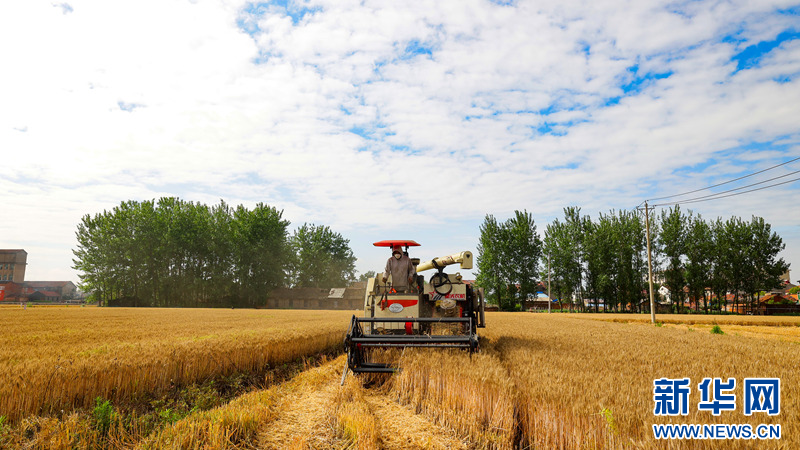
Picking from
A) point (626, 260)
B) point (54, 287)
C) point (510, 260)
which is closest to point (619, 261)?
point (626, 260)

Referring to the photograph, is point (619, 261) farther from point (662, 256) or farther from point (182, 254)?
point (182, 254)

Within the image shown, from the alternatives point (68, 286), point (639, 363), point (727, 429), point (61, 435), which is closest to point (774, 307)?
point (639, 363)

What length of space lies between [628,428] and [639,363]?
3855mm

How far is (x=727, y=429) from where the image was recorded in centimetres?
330

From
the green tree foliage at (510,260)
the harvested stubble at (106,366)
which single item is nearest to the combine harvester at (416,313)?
the harvested stubble at (106,366)

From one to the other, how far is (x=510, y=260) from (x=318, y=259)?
4415cm

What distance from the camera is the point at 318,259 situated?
91.6 meters

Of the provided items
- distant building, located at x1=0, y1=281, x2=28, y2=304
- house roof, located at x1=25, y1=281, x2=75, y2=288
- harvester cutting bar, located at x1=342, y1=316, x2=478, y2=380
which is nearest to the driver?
harvester cutting bar, located at x1=342, y1=316, x2=478, y2=380

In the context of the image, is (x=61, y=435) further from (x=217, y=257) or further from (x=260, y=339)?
(x=217, y=257)

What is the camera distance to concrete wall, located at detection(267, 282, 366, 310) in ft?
271

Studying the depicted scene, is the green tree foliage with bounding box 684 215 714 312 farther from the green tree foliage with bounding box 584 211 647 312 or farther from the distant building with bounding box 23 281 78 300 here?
the distant building with bounding box 23 281 78 300

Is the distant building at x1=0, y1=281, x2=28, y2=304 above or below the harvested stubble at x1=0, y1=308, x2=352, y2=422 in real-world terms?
below

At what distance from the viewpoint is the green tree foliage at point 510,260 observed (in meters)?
65.2

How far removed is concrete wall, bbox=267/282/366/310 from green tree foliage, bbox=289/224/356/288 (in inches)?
Answer: 185
